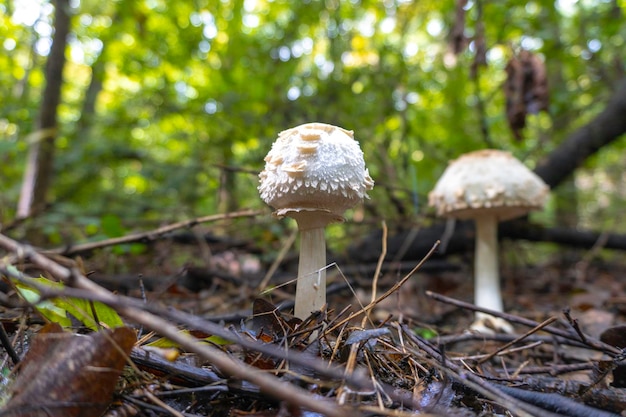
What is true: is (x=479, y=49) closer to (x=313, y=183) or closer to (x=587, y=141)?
(x=587, y=141)

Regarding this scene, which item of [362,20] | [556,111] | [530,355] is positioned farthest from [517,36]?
[530,355]

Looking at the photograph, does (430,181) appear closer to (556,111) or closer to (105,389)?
(556,111)

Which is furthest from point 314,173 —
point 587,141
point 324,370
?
point 587,141

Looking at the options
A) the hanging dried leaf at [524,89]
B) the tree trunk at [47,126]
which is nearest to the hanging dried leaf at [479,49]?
the hanging dried leaf at [524,89]

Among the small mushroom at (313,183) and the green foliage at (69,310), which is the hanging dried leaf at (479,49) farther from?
the green foliage at (69,310)

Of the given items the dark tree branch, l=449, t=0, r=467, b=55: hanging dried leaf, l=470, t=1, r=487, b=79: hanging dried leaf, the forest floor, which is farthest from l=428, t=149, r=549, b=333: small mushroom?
the dark tree branch

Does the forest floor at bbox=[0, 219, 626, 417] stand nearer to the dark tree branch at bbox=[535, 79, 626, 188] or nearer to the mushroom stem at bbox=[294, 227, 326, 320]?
the mushroom stem at bbox=[294, 227, 326, 320]
